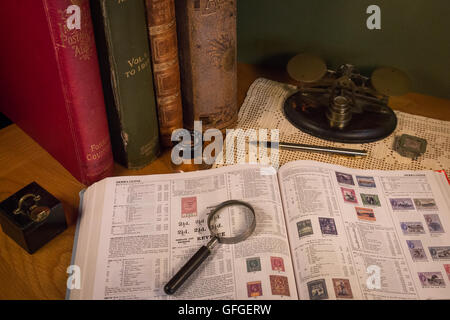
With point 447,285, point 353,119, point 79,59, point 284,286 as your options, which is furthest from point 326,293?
point 79,59

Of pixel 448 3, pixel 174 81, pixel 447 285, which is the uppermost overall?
pixel 448 3

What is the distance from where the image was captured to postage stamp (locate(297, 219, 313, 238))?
818 millimetres

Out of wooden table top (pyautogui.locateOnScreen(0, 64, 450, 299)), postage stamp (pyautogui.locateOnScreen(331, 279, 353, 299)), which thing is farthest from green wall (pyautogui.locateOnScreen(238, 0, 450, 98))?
postage stamp (pyautogui.locateOnScreen(331, 279, 353, 299))

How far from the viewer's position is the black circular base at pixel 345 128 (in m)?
1.02

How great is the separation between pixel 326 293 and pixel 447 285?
201mm

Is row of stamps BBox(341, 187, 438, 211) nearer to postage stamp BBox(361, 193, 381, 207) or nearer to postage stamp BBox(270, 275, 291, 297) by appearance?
postage stamp BBox(361, 193, 381, 207)

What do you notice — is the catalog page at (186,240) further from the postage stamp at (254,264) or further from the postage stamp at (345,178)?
the postage stamp at (345,178)

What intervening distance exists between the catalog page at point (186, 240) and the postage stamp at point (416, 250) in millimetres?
215

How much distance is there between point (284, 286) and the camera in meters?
0.75

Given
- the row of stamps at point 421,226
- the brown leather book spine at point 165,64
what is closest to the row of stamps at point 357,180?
the row of stamps at point 421,226

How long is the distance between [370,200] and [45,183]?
646 millimetres

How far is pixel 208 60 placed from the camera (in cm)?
92

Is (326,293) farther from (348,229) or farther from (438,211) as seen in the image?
(438,211)

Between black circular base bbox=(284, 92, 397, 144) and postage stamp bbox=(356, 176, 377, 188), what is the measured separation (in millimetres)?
129
